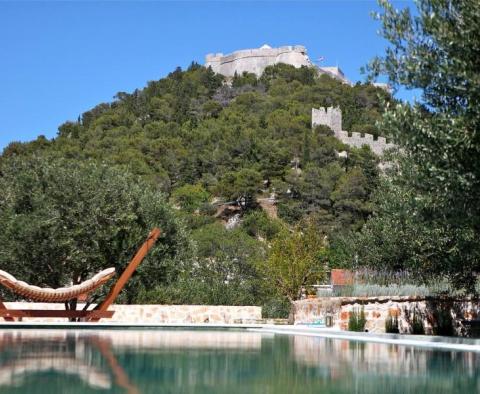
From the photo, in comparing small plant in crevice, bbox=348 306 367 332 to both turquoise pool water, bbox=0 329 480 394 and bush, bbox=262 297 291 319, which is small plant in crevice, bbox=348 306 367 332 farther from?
bush, bbox=262 297 291 319

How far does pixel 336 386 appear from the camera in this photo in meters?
7.49

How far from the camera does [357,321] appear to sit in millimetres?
18656

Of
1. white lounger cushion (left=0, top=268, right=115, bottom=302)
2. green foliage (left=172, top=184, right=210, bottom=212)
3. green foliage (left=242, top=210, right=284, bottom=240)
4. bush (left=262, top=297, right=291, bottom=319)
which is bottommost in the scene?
bush (left=262, top=297, right=291, bottom=319)

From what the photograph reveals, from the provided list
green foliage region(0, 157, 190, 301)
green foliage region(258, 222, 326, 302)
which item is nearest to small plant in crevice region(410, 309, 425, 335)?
green foliage region(0, 157, 190, 301)

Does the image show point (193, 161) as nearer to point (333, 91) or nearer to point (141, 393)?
point (333, 91)

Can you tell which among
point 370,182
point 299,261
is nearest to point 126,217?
point 299,261

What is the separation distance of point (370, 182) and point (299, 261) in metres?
40.0

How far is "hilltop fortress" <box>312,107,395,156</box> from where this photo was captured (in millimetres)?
92312

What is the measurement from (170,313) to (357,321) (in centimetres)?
846

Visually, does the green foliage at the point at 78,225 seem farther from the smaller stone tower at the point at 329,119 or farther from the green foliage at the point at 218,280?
the smaller stone tower at the point at 329,119

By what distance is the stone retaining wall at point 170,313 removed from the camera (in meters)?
24.4

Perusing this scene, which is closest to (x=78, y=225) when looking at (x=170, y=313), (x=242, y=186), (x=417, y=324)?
(x=170, y=313)

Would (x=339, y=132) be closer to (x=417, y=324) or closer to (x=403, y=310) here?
(x=403, y=310)

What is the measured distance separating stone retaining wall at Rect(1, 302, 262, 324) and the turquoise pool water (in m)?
10.6
